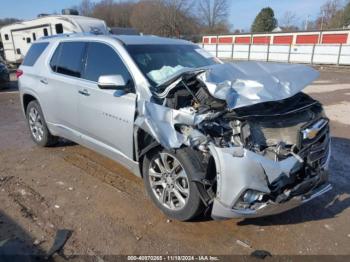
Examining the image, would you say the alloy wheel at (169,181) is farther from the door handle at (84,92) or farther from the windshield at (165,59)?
the door handle at (84,92)

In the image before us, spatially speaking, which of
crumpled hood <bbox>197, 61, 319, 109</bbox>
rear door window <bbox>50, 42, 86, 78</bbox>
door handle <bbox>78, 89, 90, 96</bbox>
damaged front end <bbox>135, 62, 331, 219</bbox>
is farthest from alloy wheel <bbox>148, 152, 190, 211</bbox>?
rear door window <bbox>50, 42, 86, 78</bbox>

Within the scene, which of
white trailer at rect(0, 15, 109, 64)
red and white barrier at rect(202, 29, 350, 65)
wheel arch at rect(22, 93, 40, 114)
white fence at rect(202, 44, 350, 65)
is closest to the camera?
wheel arch at rect(22, 93, 40, 114)

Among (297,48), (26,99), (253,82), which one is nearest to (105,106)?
(253,82)

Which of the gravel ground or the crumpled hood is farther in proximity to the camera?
the gravel ground

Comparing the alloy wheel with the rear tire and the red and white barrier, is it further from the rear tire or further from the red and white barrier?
the red and white barrier

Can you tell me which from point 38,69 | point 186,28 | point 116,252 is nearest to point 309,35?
point 38,69

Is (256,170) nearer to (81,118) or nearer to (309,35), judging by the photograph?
(81,118)

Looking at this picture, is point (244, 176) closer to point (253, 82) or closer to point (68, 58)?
point (253, 82)

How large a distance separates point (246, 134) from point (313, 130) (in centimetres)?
74

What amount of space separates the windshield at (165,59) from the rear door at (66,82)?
101 cm

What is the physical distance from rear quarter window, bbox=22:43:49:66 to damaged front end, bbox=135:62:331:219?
300 cm

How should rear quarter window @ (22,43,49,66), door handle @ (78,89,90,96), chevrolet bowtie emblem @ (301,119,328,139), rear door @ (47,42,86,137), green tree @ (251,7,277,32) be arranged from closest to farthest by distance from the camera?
chevrolet bowtie emblem @ (301,119,328,139) < door handle @ (78,89,90,96) < rear door @ (47,42,86,137) < rear quarter window @ (22,43,49,66) < green tree @ (251,7,277,32)

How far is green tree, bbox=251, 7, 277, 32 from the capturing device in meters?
55.1

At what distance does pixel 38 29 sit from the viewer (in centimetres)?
1639
